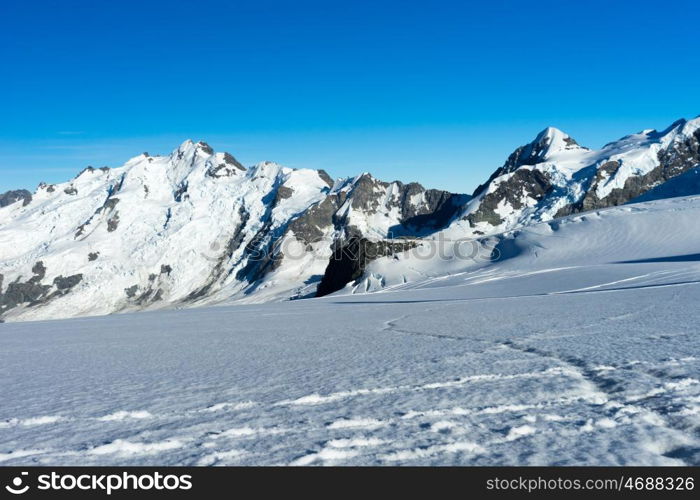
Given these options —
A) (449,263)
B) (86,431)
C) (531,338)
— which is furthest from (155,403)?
(449,263)

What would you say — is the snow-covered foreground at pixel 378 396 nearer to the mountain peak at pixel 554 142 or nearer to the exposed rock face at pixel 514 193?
the exposed rock face at pixel 514 193

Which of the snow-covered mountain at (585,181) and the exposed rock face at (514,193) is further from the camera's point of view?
the exposed rock face at (514,193)

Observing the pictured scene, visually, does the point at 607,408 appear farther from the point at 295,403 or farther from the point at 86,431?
the point at 86,431

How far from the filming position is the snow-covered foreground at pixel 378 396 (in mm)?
3537

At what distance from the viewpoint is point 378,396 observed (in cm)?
Result: 483

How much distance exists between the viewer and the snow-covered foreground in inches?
139

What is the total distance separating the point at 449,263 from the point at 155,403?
5426 centimetres

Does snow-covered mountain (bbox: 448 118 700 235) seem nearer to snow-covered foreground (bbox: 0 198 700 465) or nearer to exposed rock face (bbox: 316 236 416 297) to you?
exposed rock face (bbox: 316 236 416 297)

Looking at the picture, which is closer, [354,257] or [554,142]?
[354,257]
